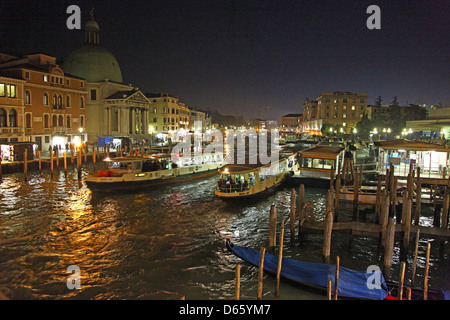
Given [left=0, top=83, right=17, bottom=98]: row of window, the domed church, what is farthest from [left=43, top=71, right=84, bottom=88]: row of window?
the domed church

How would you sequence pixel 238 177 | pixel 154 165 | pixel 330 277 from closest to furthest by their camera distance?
pixel 330 277 < pixel 238 177 < pixel 154 165

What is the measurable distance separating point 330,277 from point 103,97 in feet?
199

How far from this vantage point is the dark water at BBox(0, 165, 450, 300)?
11.4 meters

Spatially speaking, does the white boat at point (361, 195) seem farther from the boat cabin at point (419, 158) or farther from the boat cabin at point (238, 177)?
the boat cabin at point (238, 177)

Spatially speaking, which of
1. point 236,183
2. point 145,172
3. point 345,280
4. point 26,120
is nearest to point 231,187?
point 236,183

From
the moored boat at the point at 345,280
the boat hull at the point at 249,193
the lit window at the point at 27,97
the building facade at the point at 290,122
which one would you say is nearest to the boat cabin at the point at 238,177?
the boat hull at the point at 249,193

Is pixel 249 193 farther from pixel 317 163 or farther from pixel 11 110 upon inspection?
pixel 11 110

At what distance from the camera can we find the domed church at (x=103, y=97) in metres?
61.2

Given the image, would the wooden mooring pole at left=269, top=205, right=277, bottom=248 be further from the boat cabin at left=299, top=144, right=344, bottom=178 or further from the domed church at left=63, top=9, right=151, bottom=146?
the domed church at left=63, top=9, right=151, bottom=146

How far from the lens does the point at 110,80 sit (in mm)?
62906

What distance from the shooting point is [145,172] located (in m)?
28.9

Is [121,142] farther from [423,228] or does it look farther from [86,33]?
[423,228]
